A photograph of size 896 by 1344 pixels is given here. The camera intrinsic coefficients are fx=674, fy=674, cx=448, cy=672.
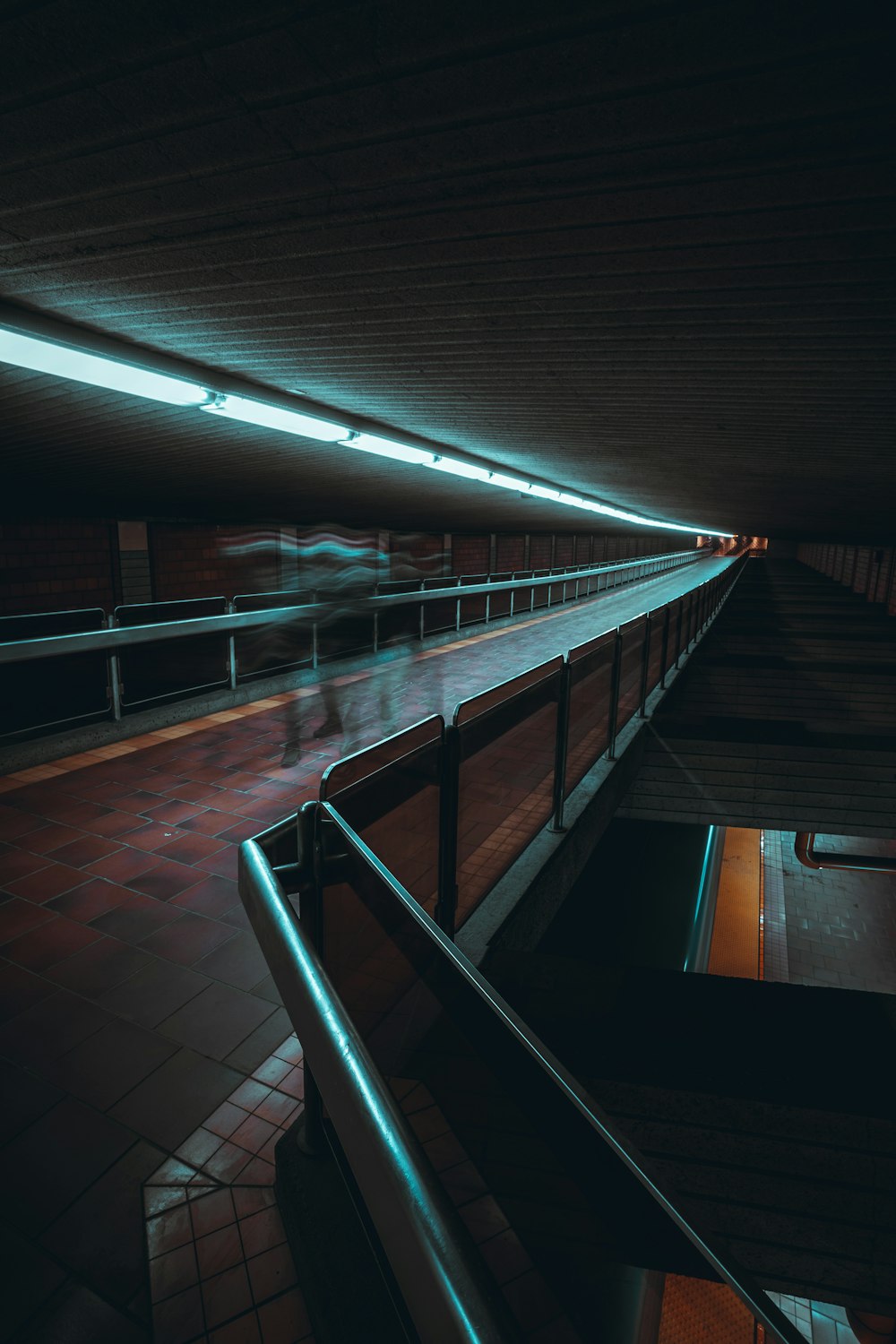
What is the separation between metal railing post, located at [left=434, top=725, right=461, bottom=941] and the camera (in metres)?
2.48

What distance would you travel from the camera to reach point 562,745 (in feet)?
13.0

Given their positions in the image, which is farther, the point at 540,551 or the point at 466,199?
the point at 540,551

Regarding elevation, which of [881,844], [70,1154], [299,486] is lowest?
[881,844]

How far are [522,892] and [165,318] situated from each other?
3.22m

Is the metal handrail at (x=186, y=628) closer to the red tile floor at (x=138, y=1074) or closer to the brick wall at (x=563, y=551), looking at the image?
the red tile floor at (x=138, y=1074)

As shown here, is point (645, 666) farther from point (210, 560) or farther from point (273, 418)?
point (210, 560)

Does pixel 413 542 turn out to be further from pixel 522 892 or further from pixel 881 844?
pixel 522 892

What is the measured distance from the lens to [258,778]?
195 inches

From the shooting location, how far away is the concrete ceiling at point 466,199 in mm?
1374

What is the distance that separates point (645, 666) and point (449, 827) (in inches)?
172

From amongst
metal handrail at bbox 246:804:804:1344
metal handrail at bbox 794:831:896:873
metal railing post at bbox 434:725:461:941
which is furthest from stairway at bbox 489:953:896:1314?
metal handrail at bbox 794:831:896:873

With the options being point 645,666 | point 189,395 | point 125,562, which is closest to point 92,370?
point 189,395

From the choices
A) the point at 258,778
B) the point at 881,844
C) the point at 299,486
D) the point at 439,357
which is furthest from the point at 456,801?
the point at 881,844

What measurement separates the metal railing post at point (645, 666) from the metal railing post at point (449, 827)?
3998 mm
